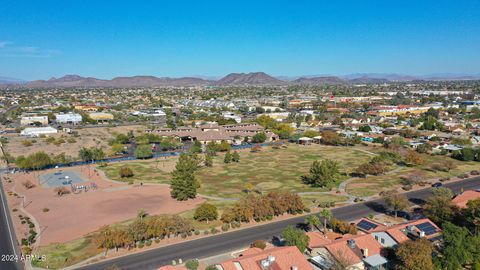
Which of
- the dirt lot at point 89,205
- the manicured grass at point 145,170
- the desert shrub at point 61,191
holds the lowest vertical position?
the manicured grass at point 145,170

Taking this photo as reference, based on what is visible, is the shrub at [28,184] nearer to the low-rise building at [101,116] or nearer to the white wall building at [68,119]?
the white wall building at [68,119]

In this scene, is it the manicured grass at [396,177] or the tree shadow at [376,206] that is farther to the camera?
the manicured grass at [396,177]

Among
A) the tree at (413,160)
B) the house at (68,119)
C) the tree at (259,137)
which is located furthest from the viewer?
the house at (68,119)

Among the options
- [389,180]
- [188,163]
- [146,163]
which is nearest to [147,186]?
[188,163]

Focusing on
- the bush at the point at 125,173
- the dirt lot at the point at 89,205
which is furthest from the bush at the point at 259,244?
the bush at the point at 125,173

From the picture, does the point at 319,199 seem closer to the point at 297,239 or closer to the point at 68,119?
the point at 297,239

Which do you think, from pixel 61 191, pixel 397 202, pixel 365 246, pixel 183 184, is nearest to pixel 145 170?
pixel 61 191
